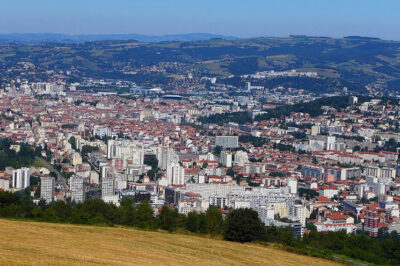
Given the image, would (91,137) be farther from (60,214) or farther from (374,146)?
(60,214)

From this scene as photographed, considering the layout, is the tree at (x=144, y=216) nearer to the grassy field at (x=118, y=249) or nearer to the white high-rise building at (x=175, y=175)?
the grassy field at (x=118, y=249)

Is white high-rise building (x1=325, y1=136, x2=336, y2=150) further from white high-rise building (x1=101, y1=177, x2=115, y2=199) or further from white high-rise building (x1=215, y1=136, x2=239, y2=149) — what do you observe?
white high-rise building (x1=101, y1=177, x2=115, y2=199)

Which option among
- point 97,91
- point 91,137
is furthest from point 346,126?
point 97,91

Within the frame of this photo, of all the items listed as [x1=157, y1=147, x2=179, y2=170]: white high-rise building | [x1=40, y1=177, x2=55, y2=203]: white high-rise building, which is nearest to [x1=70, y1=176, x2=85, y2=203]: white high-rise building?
[x1=40, y1=177, x2=55, y2=203]: white high-rise building

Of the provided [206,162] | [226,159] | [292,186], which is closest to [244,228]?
[292,186]

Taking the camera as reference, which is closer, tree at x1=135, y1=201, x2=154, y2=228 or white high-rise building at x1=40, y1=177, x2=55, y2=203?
tree at x1=135, y1=201, x2=154, y2=228

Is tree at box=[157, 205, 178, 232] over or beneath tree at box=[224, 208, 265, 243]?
beneath

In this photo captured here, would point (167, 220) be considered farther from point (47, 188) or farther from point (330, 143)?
point (330, 143)
